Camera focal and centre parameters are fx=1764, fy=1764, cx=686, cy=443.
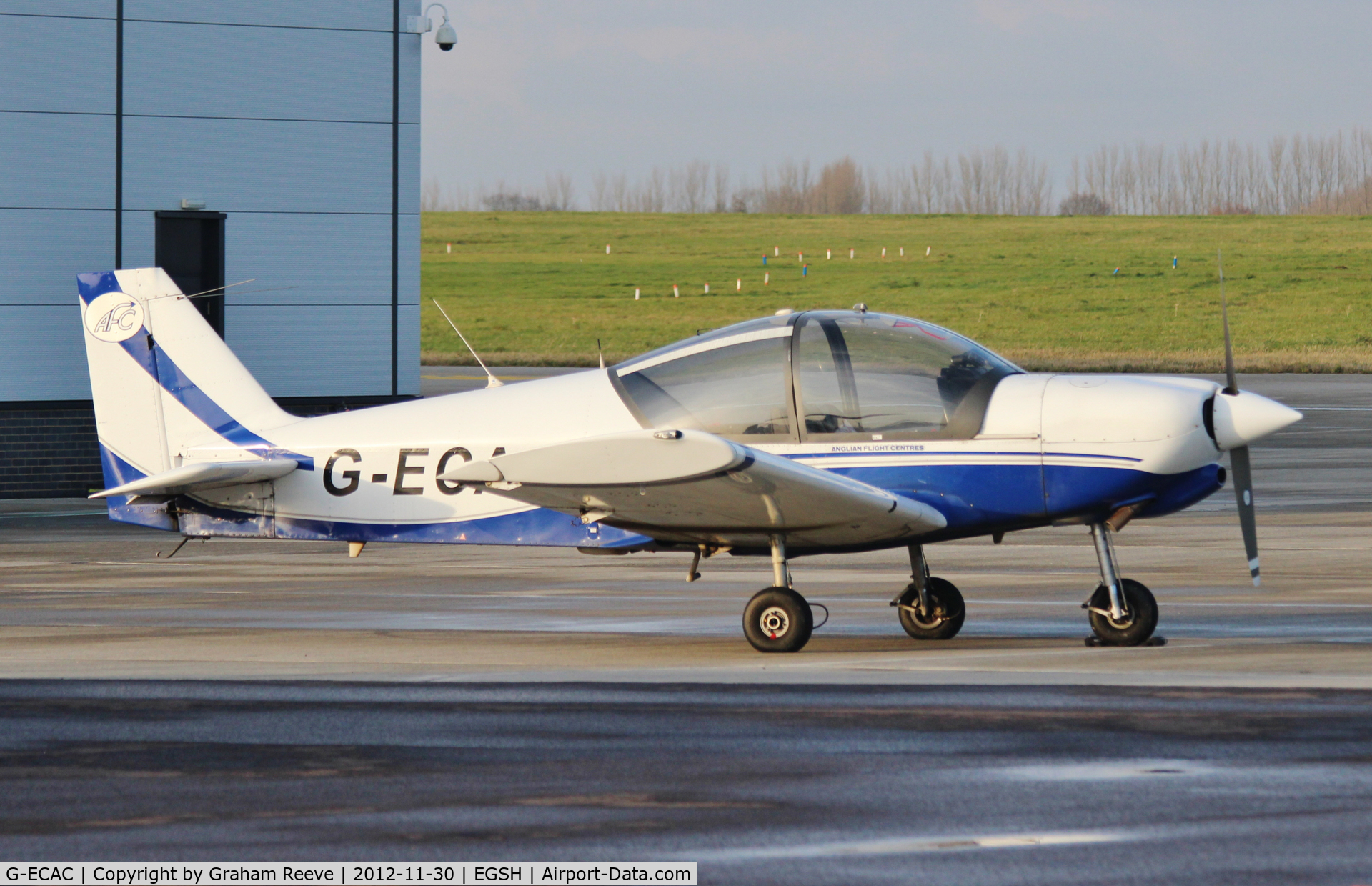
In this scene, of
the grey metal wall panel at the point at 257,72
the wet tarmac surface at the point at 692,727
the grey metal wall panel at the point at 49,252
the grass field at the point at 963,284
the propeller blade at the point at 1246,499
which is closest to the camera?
the wet tarmac surface at the point at 692,727

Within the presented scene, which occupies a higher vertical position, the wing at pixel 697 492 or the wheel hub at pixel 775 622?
the wing at pixel 697 492

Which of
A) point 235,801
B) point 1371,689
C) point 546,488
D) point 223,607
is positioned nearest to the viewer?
point 235,801

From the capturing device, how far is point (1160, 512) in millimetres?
10297

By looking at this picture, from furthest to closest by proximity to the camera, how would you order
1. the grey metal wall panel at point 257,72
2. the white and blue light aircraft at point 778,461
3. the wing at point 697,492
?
the grey metal wall panel at point 257,72
the white and blue light aircraft at point 778,461
the wing at point 697,492

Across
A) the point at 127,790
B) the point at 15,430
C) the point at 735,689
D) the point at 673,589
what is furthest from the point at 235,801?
the point at 15,430

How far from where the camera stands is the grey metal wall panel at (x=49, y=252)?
71.1ft

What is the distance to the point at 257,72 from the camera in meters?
23.2

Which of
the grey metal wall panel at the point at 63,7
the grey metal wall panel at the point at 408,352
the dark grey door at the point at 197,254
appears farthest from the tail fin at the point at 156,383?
the grey metal wall panel at the point at 408,352

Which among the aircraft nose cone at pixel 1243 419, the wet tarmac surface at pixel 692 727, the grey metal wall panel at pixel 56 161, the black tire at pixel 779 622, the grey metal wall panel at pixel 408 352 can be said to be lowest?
the wet tarmac surface at pixel 692 727

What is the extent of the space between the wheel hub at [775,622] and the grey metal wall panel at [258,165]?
48.2 feet

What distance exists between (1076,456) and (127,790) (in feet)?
18.6

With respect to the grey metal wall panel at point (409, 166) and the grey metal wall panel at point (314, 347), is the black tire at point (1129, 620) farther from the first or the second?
the grey metal wall panel at point (409, 166)

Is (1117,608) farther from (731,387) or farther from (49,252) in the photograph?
(49,252)

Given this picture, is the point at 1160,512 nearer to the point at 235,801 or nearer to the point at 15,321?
the point at 235,801
